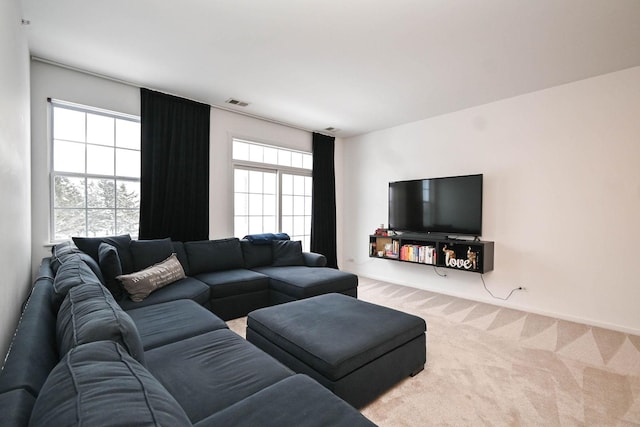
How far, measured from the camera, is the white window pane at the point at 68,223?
10.0ft

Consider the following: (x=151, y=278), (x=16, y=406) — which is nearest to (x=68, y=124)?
(x=151, y=278)

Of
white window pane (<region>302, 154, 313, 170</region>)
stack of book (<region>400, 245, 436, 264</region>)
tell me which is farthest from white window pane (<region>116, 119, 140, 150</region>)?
stack of book (<region>400, 245, 436, 264</region>)

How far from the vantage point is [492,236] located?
388 cm

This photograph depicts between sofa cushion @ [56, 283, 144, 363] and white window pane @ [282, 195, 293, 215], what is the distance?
3855 mm

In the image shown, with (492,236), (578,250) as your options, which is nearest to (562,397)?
(578,250)

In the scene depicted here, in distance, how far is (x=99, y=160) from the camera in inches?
131

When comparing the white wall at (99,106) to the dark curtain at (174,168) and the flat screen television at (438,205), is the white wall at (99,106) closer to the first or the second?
the dark curtain at (174,168)

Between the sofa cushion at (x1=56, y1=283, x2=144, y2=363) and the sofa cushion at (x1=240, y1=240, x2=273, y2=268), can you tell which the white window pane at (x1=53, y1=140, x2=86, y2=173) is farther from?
the sofa cushion at (x1=56, y1=283, x2=144, y2=363)

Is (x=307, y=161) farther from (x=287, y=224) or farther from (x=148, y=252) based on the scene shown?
(x=148, y=252)

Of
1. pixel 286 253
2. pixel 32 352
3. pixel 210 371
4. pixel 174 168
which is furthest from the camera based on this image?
pixel 286 253

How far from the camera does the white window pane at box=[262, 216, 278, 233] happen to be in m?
4.82

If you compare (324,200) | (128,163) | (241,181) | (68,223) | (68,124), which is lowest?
(68,223)

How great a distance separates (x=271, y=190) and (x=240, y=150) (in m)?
0.83

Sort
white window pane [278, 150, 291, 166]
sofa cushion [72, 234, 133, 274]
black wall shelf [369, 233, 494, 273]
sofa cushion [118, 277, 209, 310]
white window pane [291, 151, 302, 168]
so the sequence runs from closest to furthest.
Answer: sofa cushion [118, 277, 209, 310], sofa cushion [72, 234, 133, 274], black wall shelf [369, 233, 494, 273], white window pane [278, 150, 291, 166], white window pane [291, 151, 302, 168]
